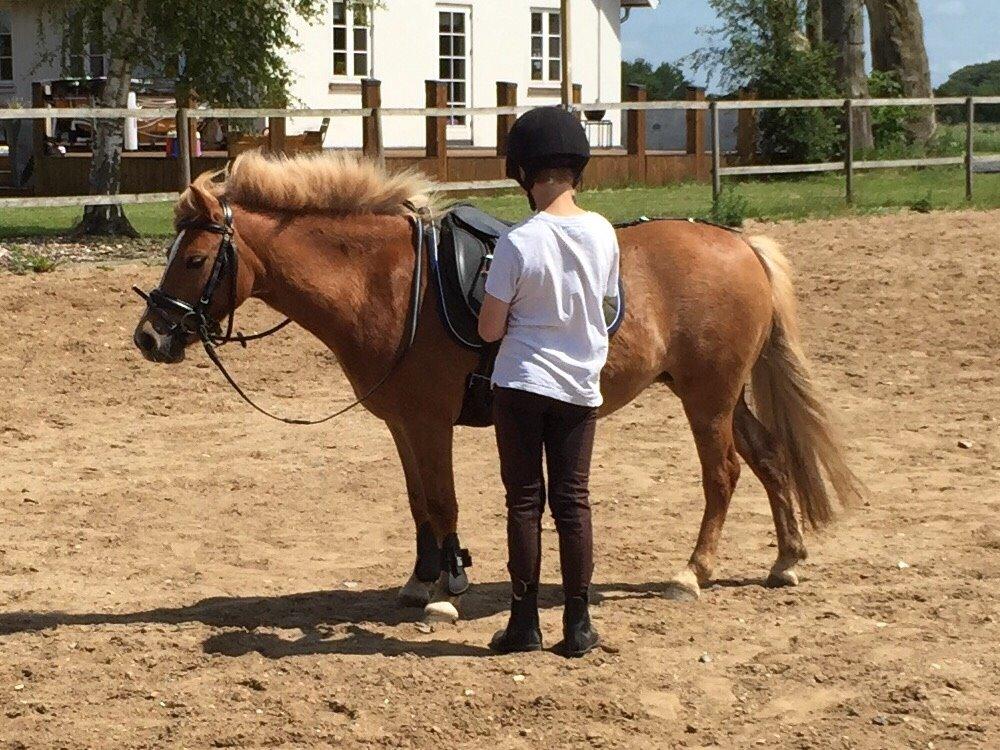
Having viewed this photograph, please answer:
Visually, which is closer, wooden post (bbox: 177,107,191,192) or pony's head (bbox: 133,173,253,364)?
pony's head (bbox: 133,173,253,364)

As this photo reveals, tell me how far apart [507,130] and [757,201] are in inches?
151

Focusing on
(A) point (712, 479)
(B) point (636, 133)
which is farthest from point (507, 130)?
(A) point (712, 479)

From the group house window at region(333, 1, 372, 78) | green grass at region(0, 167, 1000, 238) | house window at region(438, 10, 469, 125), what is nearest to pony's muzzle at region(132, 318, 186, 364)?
green grass at region(0, 167, 1000, 238)

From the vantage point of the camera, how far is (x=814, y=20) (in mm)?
32594

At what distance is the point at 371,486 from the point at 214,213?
289 centimetres

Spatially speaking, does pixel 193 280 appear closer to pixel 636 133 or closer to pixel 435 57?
pixel 636 133

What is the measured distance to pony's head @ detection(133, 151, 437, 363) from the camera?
561cm

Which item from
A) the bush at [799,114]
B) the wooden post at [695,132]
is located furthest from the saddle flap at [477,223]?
the bush at [799,114]

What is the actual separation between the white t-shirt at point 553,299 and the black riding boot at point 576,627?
2.32 feet

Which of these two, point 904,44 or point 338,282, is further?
point 904,44

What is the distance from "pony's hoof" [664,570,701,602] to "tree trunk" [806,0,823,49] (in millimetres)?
27472

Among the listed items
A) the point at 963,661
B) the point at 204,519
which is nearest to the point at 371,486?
the point at 204,519

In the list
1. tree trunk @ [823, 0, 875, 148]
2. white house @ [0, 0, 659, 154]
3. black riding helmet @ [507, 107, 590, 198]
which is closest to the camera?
black riding helmet @ [507, 107, 590, 198]

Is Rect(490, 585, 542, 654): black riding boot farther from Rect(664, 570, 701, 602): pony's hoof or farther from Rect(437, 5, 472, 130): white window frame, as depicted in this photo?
Rect(437, 5, 472, 130): white window frame
